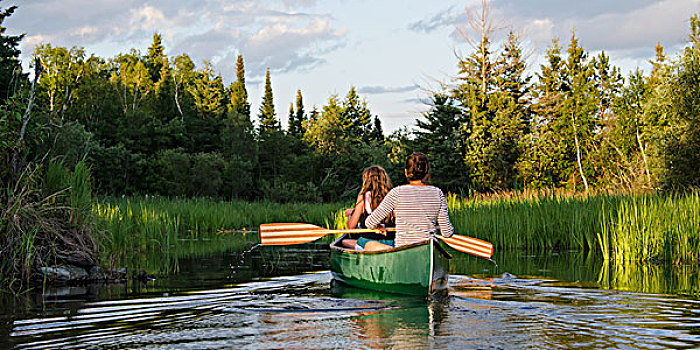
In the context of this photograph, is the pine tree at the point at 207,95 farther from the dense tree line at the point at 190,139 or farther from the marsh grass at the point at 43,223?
the marsh grass at the point at 43,223

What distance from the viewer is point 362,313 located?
6.65 metres

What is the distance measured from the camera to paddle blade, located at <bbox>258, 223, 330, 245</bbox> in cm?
888

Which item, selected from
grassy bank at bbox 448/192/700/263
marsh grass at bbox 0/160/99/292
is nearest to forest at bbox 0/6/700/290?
marsh grass at bbox 0/160/99/292

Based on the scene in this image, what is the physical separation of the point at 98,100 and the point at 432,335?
4643 cm

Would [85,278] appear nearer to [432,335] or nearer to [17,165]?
[17,165]

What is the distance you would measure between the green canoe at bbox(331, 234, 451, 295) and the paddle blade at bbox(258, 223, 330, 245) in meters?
0.74

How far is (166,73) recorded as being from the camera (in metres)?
55.4

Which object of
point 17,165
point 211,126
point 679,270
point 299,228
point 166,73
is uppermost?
point 166,73

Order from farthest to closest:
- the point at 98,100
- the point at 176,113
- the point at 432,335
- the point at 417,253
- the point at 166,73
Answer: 1. the point at 166,73
2. the point at 176,113
3. the point at 98,100
4. the point at 417,253
5. the point at 432,335

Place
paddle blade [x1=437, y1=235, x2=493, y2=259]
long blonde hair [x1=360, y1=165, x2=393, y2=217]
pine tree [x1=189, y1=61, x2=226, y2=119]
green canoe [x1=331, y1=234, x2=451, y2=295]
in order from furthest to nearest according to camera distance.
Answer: pine tree [x1=189, y1=61, x2=226, y2=119] → long blonde hair [x1=360, y1=165, x2=393, y2=217] → paddle blade [x1=437, y1=235, x2=493, y2=259] → green canoe [x1=331, y1=234, x2=451, y2=295]

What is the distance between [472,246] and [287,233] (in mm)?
2434

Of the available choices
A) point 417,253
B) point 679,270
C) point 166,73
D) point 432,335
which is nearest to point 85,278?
point 417,253

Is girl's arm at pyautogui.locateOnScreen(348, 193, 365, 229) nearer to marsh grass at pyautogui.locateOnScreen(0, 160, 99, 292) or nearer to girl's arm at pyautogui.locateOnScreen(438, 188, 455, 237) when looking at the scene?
girl's arm at pyautogui.locateOnScreen(438, 188, 455, 237)

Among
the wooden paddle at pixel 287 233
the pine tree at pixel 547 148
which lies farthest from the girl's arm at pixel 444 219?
the pine tree at pixel 547 148
